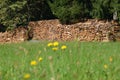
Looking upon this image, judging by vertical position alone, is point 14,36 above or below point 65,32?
below

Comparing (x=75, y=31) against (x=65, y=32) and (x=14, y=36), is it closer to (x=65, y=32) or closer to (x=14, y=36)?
(x=65, y=32)

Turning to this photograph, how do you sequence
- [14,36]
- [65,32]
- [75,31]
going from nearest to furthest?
[75,31], [65,32], [14,36]

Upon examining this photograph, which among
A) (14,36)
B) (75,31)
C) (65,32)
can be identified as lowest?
(14,36)

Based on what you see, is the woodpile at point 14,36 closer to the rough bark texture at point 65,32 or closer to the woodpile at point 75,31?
the rough bark texture at point 65,32

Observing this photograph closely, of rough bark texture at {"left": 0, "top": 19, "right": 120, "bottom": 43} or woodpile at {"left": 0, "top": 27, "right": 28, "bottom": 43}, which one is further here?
woodpile at {"left": 0, "top": 27, "right": 28, "bottom": 43}

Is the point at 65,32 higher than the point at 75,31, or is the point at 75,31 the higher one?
the point at 75,31

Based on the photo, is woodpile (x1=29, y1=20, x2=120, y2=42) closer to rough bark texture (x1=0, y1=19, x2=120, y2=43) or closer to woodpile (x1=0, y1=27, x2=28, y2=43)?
rough bark texture (x1=0, y1=19, x2=120, y2=43)

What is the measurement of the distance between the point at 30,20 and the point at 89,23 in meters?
7.27

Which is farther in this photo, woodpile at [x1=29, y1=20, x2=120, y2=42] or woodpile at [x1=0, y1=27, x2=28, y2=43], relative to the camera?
woodpile at [x1=0, y1=27, x2=28, y2=43]

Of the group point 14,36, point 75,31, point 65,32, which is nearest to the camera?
point 75,31

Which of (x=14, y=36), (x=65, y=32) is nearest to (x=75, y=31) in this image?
(x=65, y=32)

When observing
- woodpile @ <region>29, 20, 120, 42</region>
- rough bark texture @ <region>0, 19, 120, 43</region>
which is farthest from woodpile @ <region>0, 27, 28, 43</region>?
woodpile @ <region>29, 20, 120, 42</region>

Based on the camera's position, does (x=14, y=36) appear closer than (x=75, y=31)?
No

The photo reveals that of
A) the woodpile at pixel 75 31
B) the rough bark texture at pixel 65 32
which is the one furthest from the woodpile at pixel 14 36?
the woodpile at pixel 75 31
